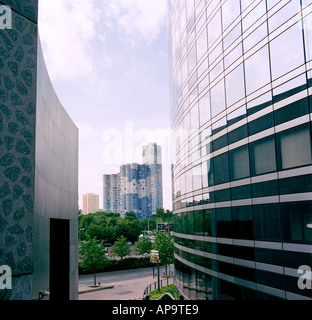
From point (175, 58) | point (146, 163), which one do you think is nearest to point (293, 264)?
point (175, 58)

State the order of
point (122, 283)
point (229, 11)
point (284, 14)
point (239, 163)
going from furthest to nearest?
point (122, 283) < point (229, 11) < point (239, 163) < point (284, 14)

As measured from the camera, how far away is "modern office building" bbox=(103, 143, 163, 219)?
108 metres

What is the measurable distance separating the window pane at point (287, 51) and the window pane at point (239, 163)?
12.4ft

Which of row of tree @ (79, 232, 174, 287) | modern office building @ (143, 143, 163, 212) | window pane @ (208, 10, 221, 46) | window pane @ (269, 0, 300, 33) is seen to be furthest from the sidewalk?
modern office building @ (143, 143, 163, 212)

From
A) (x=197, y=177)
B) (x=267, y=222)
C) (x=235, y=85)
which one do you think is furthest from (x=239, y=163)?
Answer: (x=197, y=177)

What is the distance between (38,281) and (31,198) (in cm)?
374

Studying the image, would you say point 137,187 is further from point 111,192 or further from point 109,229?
point 109,229

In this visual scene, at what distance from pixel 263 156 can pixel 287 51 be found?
4.20m

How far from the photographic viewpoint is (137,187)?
4409 inches

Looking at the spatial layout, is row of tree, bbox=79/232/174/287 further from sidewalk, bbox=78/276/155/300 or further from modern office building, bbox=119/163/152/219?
modern office building, bbox=119/163/152/219

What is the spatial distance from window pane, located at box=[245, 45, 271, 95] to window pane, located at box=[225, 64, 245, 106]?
1.68 ft

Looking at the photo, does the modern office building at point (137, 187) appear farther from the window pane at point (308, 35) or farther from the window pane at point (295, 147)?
the window pane at point (308, 35)
